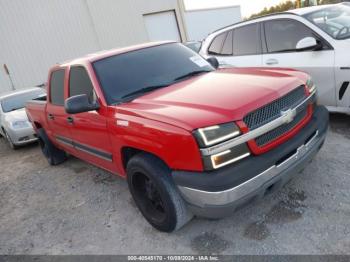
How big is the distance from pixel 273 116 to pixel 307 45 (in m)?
2.34

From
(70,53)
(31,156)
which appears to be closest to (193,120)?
(31,156)

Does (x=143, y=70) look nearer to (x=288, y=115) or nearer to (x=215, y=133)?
(x=215, y=133)

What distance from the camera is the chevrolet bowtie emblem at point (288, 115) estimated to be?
9.04 feet

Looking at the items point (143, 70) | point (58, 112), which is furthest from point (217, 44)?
point (58, 112)

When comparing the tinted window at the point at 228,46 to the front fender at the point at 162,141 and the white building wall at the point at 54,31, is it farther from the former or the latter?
the white building wall at the point at 54,31

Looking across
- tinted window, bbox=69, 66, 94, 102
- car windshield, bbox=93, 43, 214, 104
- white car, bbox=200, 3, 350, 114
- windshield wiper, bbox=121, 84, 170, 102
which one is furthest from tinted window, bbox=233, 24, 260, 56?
tinted window, bbox=69, 66, 94, 102

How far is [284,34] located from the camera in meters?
5.04

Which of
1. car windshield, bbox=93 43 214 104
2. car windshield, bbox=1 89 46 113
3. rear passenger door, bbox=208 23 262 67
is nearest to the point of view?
car windshield, bbox=93 43 214 104

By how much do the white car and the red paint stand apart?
1.28 meters

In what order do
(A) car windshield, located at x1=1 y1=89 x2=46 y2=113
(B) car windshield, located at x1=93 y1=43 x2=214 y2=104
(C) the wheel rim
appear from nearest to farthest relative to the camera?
1. (C) the wheel rim
2. (B) car windshield, located at x1=93 y1=43 x2=214 y2=104
3. (A) car windshield, located at x1=1 y1=89 x2=46 y2=113

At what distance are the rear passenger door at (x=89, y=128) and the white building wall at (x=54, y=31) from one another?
1307 centimetres

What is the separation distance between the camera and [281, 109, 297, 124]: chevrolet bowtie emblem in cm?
275

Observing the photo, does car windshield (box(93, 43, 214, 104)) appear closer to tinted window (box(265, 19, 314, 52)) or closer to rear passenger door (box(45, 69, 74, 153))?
rear passenger door (box(45, 69, 74, 153))

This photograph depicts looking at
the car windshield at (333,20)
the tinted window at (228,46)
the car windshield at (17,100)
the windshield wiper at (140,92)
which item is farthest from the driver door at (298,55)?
the car windshield at (17,100)
